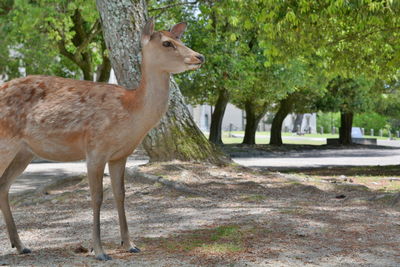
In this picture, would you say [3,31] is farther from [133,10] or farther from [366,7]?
[366,7]

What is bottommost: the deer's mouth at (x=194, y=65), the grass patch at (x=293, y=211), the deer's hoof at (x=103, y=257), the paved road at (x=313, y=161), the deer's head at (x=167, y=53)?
the paved road at (x=313, y=161)

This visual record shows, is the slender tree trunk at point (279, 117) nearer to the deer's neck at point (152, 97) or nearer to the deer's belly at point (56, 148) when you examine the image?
the deer's neck at point (152, 97)

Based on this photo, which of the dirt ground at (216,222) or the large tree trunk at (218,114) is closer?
the dirt ground at (216,222)

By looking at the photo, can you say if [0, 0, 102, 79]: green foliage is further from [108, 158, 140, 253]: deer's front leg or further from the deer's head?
[108, 158, 140, 253]: deer's front leg

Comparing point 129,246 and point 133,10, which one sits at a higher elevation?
point 133,10

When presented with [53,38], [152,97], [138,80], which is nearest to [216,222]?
[152,97]

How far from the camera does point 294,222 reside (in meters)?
6.75

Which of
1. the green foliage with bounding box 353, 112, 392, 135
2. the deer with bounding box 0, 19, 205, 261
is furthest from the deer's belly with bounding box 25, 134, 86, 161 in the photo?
the green foliage with bounding box 353, 112, 392, 135

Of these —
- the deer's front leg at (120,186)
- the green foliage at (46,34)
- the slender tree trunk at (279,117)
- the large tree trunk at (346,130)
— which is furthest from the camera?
the large tree trunk at (346,130)

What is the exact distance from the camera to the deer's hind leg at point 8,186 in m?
5.58

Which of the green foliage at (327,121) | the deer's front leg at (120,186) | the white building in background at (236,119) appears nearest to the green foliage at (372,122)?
the green foliage at (327,121)

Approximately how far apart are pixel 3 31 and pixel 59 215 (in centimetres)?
1669

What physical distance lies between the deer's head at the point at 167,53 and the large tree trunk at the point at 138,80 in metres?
4.88

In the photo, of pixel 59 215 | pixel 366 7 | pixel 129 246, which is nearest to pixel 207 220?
pixel 129 246
